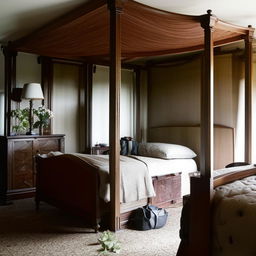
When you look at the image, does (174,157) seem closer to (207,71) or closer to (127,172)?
(127,172)

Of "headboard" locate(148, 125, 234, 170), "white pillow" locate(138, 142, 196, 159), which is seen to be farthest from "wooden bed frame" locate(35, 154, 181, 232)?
"headboard" locate(148, 125, 234, 170)

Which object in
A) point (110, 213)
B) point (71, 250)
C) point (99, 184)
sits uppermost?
point (99, 184)

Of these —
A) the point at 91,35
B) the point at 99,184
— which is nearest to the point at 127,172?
the point at 99,184

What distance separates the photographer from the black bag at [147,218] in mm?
3287

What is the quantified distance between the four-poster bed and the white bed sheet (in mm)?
761

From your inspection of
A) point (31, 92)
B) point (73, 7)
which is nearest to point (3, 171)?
point (31, 92)

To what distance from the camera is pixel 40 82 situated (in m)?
5.12

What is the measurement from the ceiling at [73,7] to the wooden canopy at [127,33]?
0.12m

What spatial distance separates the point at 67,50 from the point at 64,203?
240 centimetres

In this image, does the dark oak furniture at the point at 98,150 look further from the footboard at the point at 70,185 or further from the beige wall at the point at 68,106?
the footboard at the point at 70,185

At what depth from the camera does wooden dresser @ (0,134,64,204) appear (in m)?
4.46

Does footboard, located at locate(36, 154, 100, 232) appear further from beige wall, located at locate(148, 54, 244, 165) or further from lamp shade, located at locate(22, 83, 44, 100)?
beige wall, located at locate(148, 54, 244, 165)

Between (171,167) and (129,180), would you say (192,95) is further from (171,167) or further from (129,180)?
(129,180)

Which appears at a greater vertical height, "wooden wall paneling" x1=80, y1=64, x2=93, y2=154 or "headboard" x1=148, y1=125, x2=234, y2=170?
"wooden wall paneling" x1=80, y1=64, x2=93, y2=154
